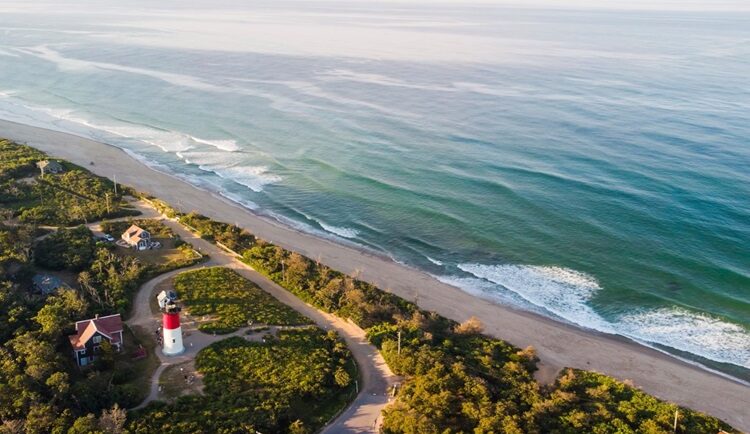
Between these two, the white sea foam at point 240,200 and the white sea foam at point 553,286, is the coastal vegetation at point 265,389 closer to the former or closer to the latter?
the white sea foam at point 553,286

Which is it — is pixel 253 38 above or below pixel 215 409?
above

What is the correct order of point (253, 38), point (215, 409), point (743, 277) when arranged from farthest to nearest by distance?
point (253, 38)
point (743, 277)
point (215, 409)

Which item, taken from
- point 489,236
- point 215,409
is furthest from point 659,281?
point 215,409

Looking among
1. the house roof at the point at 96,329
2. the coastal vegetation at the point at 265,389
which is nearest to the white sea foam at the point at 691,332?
the coastal vegetation at the point at 265,389

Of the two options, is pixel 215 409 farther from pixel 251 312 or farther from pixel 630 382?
pixel 630 382

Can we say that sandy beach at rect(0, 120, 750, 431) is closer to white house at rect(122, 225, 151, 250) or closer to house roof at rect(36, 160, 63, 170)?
house roof at rect(36, 160, 63, 170)

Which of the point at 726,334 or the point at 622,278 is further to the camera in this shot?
the point at 622,278
